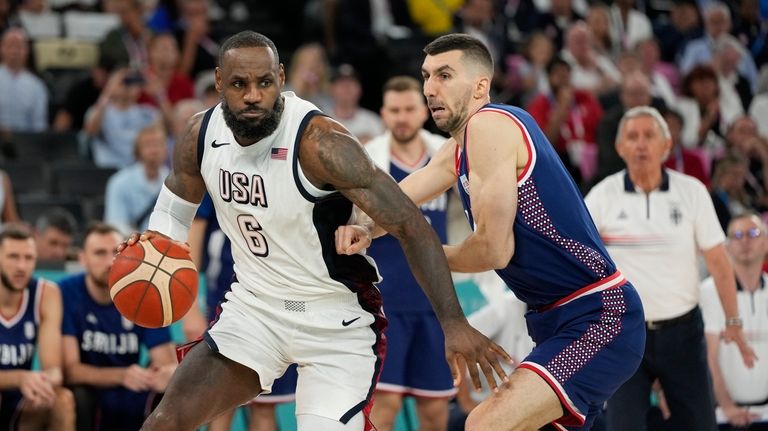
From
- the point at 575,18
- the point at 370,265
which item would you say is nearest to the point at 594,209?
the point at 370,265

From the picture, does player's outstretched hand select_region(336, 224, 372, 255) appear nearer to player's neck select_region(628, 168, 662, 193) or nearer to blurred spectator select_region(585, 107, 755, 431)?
blurred spectator select_region(585, 107, 755, 431)

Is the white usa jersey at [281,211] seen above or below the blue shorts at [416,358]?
above

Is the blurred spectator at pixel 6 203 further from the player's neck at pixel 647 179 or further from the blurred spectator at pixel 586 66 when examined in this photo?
the blurred spectator at pixel 586 66

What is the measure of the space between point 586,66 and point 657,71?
1208mm

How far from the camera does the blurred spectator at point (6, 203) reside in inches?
411

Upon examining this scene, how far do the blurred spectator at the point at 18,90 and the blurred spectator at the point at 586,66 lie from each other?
542 centimetres

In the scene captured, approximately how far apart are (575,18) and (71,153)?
20.4ft

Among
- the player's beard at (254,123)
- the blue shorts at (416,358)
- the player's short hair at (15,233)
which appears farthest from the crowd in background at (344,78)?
the player's beard at (254,123)

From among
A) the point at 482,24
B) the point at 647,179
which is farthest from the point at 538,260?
the point at 482,24

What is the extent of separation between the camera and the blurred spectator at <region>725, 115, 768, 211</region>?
12578 mm

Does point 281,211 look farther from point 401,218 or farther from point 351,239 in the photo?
point 401,218

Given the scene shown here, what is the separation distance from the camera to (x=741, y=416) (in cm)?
873

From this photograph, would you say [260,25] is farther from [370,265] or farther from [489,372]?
[489,372]

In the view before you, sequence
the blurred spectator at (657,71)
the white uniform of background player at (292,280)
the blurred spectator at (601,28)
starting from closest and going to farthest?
the white uniform of background player at (292,280)
the blurred spectator at (657,71)
the blurred spectator at (601,28)
